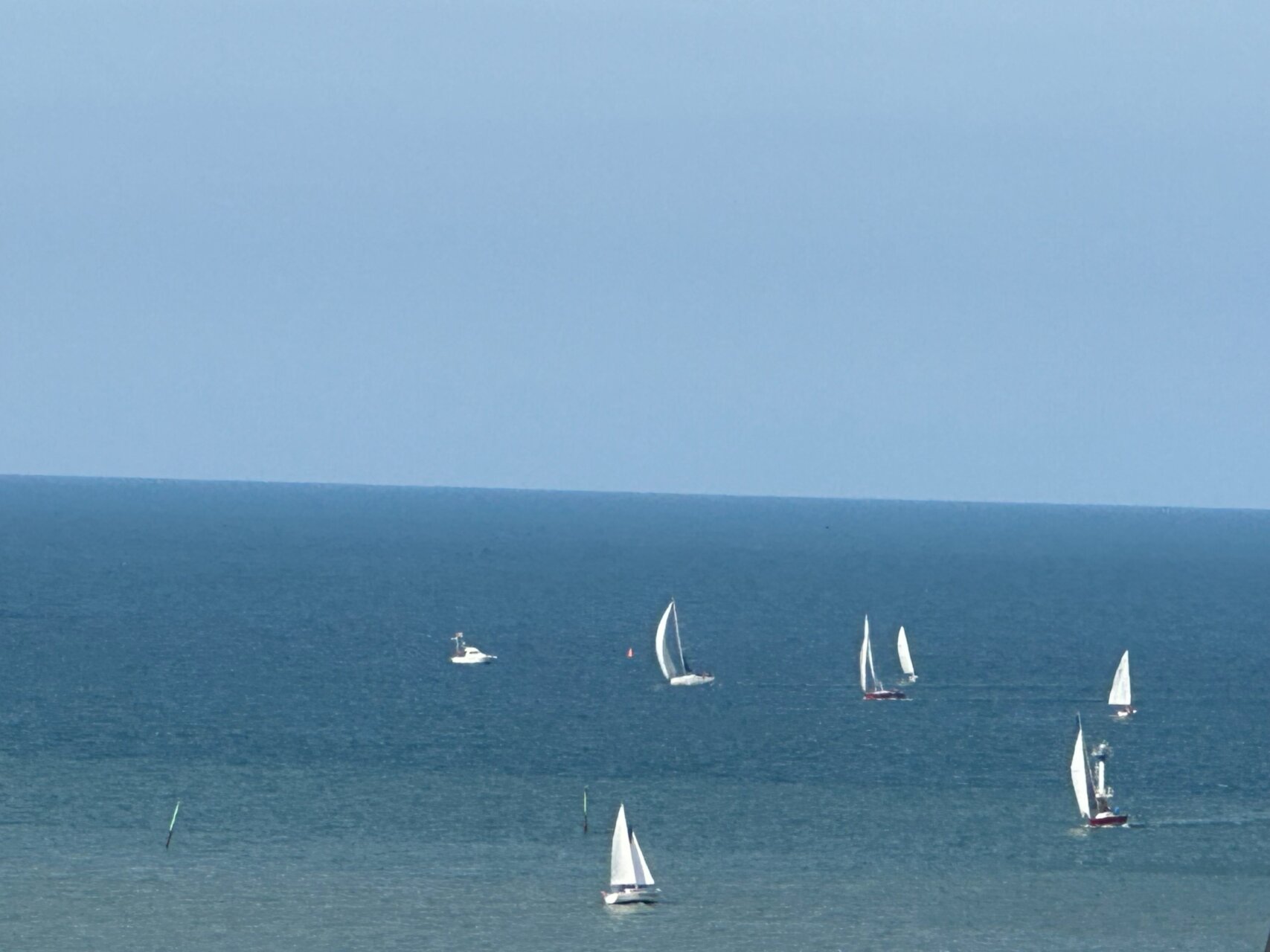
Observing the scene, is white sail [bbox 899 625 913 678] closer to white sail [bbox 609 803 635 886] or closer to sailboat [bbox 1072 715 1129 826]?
sailboat [bbox 1072 715 1129 826]

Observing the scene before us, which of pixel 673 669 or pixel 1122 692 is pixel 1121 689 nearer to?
pixel 1122 692

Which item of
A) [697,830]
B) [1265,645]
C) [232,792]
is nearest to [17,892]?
[232,792]

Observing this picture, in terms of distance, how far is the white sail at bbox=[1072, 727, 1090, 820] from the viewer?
319 feet

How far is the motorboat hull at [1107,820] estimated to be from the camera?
9681 cm

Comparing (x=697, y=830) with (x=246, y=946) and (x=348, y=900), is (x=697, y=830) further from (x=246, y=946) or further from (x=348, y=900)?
(x=246, y=946)

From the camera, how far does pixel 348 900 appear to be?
266 feet

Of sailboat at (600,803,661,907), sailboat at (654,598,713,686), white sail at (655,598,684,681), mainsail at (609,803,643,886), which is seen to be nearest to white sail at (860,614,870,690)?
sailboat at (654,598,713,686)

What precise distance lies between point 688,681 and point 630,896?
72302 millimetres

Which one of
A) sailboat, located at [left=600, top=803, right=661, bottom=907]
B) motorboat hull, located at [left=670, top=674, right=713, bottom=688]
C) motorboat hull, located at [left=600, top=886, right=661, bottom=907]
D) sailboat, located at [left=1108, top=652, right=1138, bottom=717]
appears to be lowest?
motorboat hull, located at [left=600, top=886, right=661, bottom=907]

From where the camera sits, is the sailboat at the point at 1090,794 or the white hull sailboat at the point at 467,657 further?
the white hull sailboat at the point at 467,657

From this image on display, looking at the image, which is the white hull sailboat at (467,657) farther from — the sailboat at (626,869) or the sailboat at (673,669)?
the sailboat at (626,869)

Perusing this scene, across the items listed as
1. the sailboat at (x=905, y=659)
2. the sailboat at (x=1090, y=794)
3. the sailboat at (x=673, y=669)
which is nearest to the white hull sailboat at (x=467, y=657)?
the sailboat at (x=673, y=669)

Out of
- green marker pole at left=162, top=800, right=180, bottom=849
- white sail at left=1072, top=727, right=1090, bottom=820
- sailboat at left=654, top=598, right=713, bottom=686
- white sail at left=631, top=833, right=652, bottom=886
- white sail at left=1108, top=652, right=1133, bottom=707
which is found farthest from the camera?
sailboat at left=654, top=598, right=713, bottom=686

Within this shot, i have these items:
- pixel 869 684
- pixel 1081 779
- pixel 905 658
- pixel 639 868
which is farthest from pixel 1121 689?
pixel 639 868
